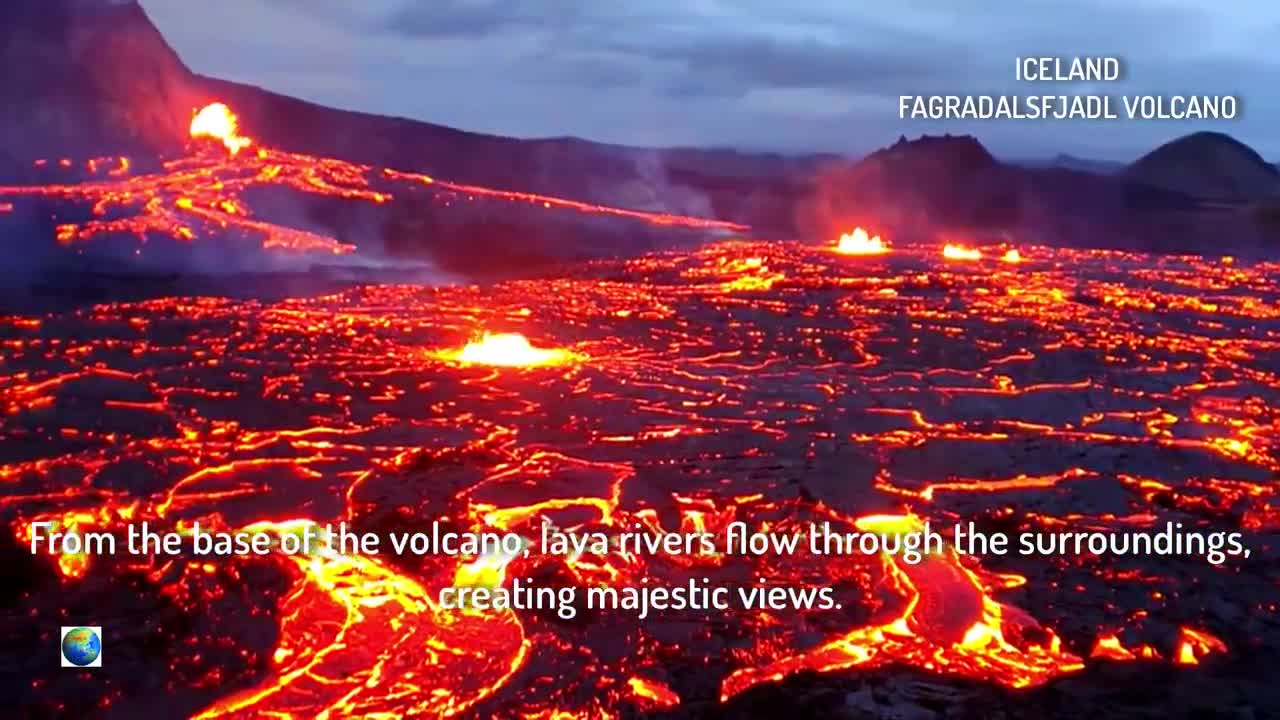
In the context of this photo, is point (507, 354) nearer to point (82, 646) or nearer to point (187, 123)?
point (82, 646)

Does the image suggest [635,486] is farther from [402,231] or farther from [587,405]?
[402,231]

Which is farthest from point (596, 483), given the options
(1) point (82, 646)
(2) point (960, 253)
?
(2) point (960, 253)

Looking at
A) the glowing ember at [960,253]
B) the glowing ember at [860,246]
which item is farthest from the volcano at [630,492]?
the glowing ember at [860,246]

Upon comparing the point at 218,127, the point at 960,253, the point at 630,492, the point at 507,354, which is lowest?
the point at 630,492

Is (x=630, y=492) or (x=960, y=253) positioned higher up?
(x=960, y=253)

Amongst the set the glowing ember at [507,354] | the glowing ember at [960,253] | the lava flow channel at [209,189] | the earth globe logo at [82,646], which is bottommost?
the earth globe logo at [82,646]

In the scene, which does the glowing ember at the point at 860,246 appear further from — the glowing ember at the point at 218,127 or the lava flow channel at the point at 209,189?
the glowing ember at the point at 218,127

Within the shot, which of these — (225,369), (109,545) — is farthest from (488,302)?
(109,545)
